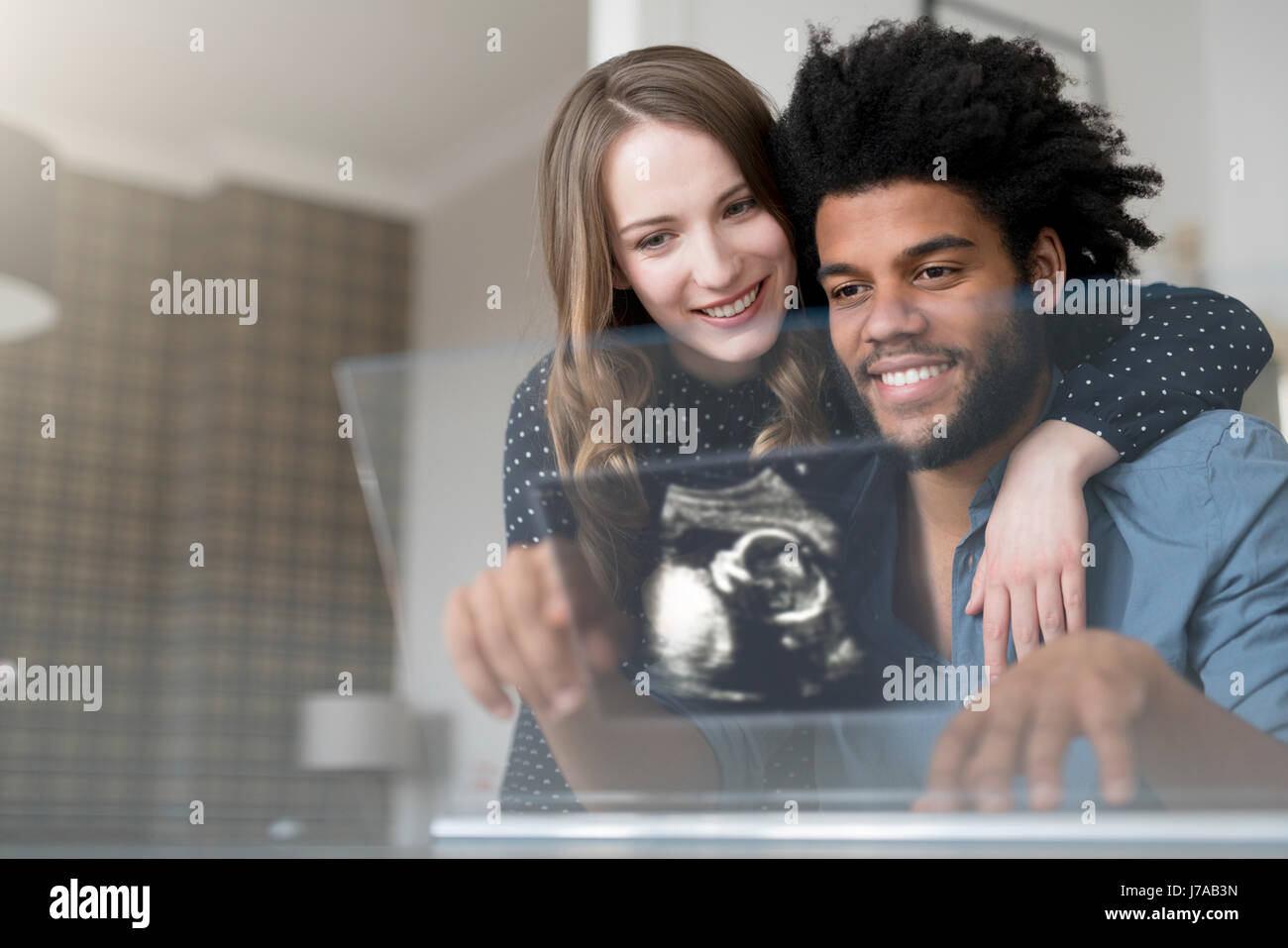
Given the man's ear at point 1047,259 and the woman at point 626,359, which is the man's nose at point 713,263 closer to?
the woman at point 626,359

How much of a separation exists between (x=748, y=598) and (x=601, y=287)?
167 millimetres

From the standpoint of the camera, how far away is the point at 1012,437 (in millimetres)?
492

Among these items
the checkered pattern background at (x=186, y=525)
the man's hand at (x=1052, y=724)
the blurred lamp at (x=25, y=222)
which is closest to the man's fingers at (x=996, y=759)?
the man's hand at (x=1052, y=724)

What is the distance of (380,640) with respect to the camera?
6.51 ft

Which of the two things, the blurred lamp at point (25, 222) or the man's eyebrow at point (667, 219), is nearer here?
the man's eyebrow at point (667, 219)

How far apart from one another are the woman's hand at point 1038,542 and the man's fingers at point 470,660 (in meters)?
0.25

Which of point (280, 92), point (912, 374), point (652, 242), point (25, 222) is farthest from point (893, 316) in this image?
point (280, 92)

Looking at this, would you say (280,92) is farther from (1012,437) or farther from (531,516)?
(1012,437)

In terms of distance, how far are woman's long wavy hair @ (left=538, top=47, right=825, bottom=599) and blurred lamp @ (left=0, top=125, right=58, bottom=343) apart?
80 cm

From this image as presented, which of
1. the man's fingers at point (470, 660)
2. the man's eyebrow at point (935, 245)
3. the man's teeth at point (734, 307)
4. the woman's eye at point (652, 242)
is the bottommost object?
the man's fingers at point (470, 660)

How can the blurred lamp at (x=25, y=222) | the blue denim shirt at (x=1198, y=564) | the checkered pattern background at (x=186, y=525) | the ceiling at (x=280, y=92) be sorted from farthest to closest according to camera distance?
1. the checkered pattern background at (x=186, y=525)
2. the ceiling at (x=280, y=92)
3. the blurred lamp at (x=25, y=222)
4. the blue denim shirt at (x=1198, y=564)

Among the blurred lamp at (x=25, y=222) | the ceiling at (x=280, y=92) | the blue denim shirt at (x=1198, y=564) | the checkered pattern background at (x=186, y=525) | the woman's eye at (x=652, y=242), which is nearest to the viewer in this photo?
the blue denim shirt at (x=1198, y=564)

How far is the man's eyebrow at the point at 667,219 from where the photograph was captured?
54 centimetres

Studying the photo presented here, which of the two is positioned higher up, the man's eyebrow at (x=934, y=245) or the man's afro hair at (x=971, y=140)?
the man's afro hair at (x=971, y=140)
